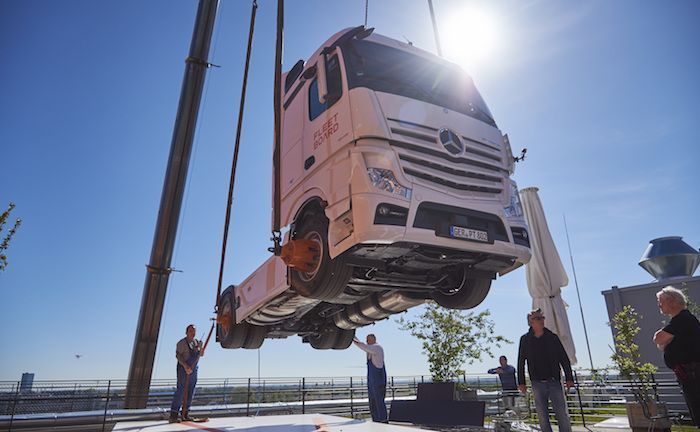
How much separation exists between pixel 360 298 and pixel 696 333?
11.0 ft

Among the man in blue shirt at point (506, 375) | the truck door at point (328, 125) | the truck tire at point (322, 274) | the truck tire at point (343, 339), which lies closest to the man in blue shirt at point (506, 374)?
the man in blue shirt at point (506, 375)

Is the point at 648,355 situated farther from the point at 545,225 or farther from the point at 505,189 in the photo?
the point at 505,189

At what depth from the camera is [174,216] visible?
11.2 metres

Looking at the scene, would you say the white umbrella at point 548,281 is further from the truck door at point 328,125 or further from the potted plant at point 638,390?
the truck door at point 328,125

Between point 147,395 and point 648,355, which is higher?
point 648,355

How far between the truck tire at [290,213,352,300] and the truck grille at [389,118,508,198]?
1045 mm

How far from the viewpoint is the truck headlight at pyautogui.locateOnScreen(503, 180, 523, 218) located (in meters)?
4.46

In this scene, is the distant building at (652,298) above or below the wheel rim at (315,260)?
above

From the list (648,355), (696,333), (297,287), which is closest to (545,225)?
(696,333)

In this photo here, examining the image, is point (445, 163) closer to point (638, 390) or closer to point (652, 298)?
point (638, 390)

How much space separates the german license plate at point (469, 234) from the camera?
393cm

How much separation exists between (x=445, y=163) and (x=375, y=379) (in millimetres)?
4581

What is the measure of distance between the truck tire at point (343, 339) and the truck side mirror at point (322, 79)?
14.4 ft

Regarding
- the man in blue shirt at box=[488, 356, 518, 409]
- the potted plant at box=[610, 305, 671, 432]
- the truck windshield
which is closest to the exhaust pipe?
the truck windshield
